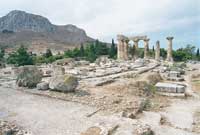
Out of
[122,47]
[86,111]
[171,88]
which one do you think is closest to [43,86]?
[86,111]

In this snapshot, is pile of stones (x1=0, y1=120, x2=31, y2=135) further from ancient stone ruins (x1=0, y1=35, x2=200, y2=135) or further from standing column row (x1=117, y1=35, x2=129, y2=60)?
standing column row (x1=117, y1=35, x2=129, y2=60)

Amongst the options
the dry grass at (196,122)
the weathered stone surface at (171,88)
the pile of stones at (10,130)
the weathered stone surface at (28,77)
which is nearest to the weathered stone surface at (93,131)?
the pile of stones at (10,130)

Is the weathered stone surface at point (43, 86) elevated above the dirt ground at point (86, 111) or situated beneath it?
elevated above

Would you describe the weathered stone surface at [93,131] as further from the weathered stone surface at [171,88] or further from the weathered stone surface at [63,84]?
the weathered stone surface at [171,88]

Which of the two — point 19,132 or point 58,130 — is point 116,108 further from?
point 19,132

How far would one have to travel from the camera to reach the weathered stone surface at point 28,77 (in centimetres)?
1398

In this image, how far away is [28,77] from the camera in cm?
1398

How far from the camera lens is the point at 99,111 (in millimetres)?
9977

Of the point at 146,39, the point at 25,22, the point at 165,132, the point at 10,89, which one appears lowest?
the point at 165,132

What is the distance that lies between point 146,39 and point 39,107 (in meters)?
37.6

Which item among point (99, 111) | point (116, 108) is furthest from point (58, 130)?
point (116, 108)

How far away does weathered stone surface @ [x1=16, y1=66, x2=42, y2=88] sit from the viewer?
14.0 metres

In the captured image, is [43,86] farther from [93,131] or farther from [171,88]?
[171,88]

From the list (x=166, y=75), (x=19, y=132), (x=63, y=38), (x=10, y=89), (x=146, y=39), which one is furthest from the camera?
(x=63, y=38)
